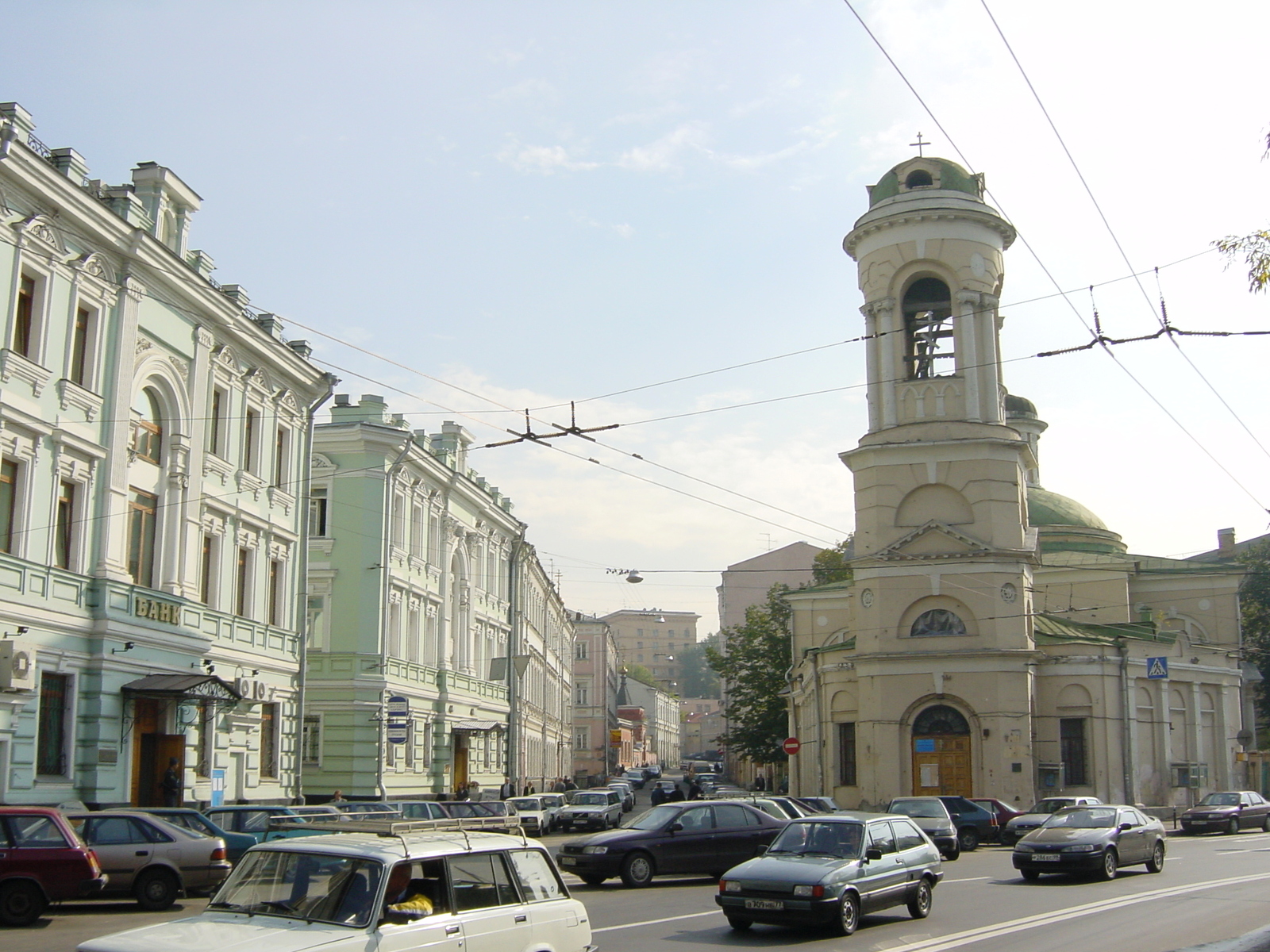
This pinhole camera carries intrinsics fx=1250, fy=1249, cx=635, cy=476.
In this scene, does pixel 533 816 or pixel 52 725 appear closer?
pixel 52 725

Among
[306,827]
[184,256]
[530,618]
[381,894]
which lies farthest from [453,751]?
[381,894]

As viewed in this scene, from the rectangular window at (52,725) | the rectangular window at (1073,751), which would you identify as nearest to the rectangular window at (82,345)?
the rectangular window at (52,725)

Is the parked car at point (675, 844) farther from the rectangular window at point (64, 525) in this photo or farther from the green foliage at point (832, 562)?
the green foliage at point (832, 562)

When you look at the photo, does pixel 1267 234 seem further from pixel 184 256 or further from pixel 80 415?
pixel 184 256

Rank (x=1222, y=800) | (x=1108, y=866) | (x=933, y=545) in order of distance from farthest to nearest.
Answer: (x=933, y=545)
(x=1222, y=800)
(x=1108, y=866)

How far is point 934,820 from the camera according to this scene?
86.9ft

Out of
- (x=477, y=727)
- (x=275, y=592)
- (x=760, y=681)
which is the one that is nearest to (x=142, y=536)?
(x=275, y=592)

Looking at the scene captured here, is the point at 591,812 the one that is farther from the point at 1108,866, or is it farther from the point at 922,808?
the point at 1108,866

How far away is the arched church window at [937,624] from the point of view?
4159cm

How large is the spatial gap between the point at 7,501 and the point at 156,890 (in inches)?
308

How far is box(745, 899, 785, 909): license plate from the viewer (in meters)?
13.7

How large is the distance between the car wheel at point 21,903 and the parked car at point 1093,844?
562 inches

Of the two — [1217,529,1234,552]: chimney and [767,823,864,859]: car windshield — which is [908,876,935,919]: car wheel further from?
[1217,529,1234,552]: chimney

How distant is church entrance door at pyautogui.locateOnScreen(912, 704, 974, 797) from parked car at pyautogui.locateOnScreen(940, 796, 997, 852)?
810 centimetres
